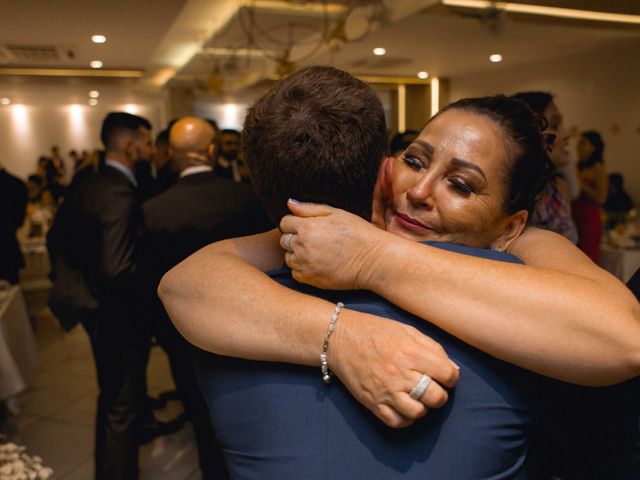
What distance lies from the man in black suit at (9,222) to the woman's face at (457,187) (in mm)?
4416

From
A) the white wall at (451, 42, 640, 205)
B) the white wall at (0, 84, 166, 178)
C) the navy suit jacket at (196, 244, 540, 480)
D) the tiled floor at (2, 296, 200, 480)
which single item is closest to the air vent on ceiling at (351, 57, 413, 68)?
the white wall at (451, 42, 640, 205)

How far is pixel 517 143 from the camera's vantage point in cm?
100

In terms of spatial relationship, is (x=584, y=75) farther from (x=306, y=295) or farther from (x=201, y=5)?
(x=306, y=295)

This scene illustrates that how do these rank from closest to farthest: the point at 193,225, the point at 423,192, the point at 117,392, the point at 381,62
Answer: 1. the point at 423,192
2. the point at 193,225
3. the point at 117,392
4. the point at 381,62

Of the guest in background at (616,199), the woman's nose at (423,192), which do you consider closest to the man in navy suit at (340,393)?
the woman's nose at (423,192)

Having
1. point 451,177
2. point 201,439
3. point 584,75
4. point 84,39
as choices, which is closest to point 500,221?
point 451,177

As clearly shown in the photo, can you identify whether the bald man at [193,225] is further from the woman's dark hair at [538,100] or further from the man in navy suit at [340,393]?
the man in navy suit at [340,393]

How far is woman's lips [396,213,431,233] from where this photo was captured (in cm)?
99

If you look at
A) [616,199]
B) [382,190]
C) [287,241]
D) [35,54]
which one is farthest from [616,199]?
[35,54]

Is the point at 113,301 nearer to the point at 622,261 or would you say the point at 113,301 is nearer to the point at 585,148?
the point at 622,261

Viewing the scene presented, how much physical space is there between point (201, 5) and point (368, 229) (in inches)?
243

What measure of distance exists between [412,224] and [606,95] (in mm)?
9565

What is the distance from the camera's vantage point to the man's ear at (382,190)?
86 cm

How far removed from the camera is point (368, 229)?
0.81 metres
